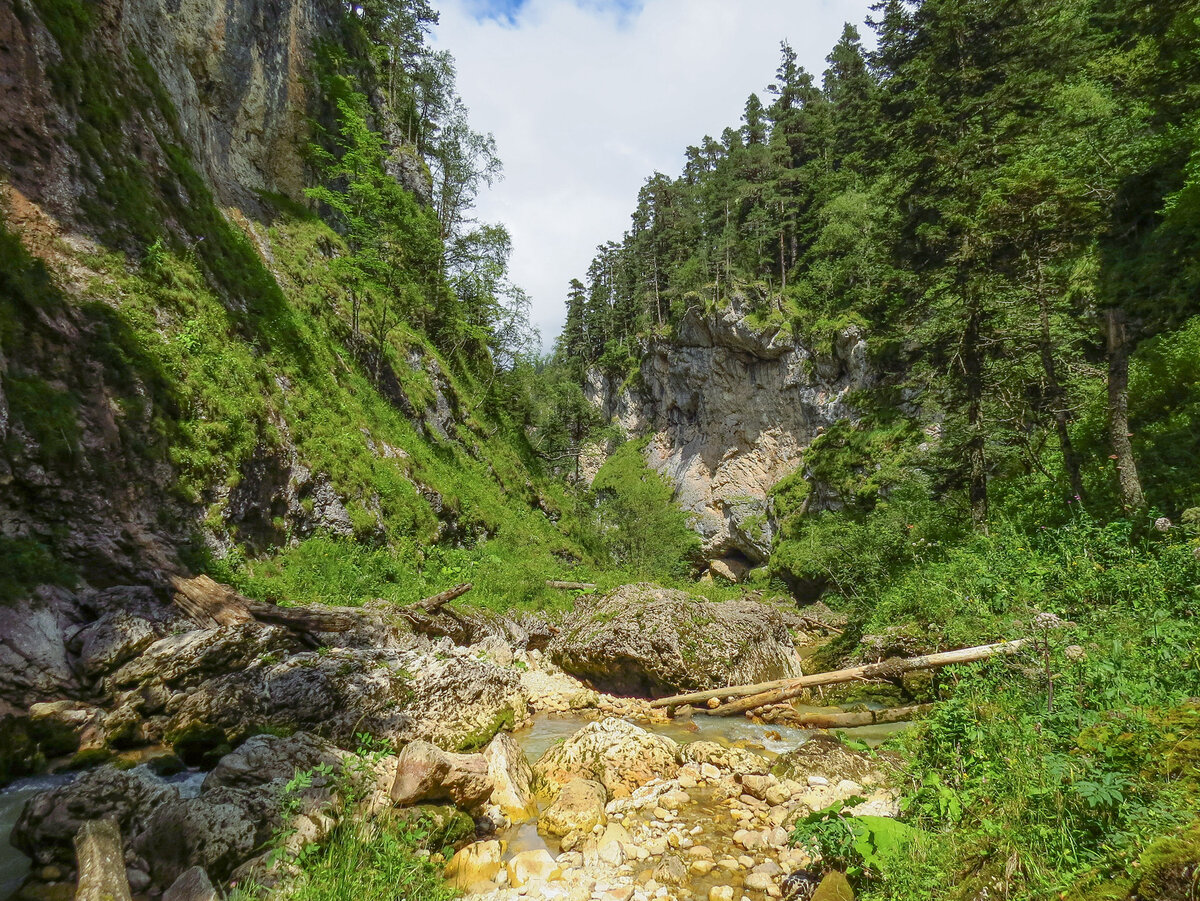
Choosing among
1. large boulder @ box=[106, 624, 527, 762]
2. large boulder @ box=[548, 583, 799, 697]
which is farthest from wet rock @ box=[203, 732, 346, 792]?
large boulder @ box=[548, 583, 799, 697]

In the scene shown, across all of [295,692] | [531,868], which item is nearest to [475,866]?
[531,868]

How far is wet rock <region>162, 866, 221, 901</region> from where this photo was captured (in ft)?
11.4

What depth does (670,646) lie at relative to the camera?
1126 centimetres

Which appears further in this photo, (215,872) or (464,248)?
(464,248)

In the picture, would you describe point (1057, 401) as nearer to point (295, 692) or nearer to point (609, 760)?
point (609, 760)

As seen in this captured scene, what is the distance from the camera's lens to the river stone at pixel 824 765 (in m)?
6.69

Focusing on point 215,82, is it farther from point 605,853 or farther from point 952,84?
point 952,84

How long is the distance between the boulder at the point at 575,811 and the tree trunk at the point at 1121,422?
958 cm

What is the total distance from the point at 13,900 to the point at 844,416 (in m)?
34.8

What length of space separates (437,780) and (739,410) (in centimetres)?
4016

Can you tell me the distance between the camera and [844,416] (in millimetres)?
32312

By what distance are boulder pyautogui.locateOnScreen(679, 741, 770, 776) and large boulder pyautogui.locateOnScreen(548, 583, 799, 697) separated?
3.23 metres

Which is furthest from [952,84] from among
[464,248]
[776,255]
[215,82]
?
[215,82]

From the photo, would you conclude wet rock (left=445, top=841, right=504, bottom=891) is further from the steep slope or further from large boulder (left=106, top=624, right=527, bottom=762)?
the steep slope
